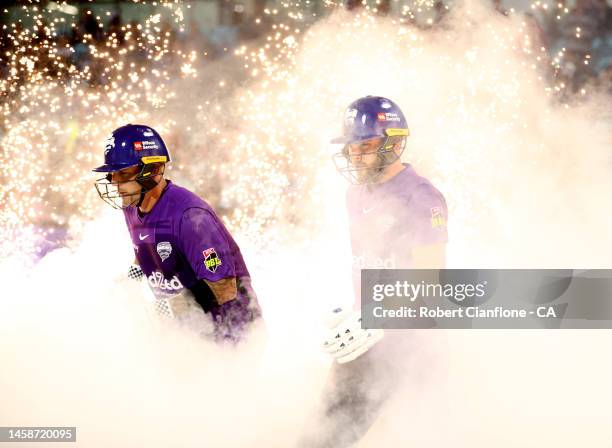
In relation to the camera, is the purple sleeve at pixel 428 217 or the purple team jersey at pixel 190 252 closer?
the purple sleeve at pixel 428 217

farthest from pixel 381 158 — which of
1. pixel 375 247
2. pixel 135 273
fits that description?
pixel 135 273

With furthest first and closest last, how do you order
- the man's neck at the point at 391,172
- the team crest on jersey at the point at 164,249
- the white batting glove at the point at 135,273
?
1. the white batting glove at the point at 135,273
2. the team crest on jersey at the point at 164,249
3. the man's neck at the point at 391,172

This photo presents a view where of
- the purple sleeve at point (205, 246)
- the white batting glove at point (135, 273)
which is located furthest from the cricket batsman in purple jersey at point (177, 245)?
the white batting glove at point (135, 273)

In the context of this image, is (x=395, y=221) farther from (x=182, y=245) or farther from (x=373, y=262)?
(x=182, y=245)

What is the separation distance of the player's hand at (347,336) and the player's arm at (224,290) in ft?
2.39

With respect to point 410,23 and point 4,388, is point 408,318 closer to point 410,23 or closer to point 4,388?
point 4,388

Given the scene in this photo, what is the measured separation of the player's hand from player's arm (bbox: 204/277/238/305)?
0.73 meters

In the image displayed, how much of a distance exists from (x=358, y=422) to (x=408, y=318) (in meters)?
0.66

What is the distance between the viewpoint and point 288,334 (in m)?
5.83

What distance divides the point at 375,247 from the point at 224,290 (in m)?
0.96

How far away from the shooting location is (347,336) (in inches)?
152

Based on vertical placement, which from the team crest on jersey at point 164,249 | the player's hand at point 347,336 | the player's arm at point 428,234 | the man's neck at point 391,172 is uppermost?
the man's neck at point 391,172

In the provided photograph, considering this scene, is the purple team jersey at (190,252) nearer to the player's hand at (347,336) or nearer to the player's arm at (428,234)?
the player's hand at (347,336)

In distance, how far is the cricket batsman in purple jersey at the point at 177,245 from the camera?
4.27 m
